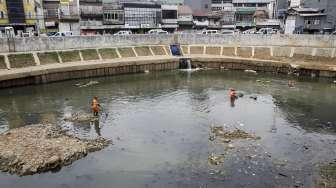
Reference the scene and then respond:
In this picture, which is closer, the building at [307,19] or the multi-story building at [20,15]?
the multi-story building at [20,15]

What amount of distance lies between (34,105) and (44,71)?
40.8ft

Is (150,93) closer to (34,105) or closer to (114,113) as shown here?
(114,113)

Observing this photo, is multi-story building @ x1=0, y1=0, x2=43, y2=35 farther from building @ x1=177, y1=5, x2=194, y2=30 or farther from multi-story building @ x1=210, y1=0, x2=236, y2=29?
multi-story building @ x1=210, y1=0, x2=236, y2=29

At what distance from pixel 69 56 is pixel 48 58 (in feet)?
12.7

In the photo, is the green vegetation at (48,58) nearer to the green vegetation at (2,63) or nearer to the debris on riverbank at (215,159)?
the green vegetation at (2,63)

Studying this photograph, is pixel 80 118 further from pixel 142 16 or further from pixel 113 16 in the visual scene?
pixel 142 16

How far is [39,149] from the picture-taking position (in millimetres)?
26609

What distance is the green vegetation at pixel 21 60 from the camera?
54531 millimetres

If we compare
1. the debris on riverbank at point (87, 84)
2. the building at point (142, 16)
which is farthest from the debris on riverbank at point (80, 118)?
the building at point (142, 16)

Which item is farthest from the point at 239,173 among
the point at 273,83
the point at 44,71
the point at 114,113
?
the point at 44,71

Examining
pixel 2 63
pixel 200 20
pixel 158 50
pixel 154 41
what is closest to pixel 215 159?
pixel 2 63

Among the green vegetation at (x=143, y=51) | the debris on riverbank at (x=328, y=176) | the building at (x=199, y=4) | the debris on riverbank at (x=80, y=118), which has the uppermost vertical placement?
the building at (x=199, y=4)

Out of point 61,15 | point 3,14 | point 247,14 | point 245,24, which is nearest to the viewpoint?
point 3,14

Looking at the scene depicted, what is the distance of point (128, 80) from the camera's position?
5644cm
